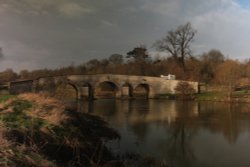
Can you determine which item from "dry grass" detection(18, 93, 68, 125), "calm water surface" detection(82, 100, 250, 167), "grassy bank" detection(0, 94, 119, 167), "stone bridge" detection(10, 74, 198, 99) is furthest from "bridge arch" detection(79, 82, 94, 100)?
"grassy bank" detection(0, 94, 119, 167)

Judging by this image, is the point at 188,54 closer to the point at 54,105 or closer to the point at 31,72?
the point at 31,72

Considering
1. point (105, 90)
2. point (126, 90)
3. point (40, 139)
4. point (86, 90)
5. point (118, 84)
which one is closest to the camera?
point (40, 139)

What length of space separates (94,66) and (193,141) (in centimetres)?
5604

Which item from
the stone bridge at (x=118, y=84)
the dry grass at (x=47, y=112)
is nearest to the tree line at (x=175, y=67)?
the stone bridge at (x=118, y=84)

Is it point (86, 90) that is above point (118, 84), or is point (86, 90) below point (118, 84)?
below

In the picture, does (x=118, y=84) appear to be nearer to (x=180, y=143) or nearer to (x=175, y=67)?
(x=175, y=67)

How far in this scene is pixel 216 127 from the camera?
57.4ft

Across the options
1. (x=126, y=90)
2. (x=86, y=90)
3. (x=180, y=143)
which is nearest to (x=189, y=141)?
(x=180, y=143)

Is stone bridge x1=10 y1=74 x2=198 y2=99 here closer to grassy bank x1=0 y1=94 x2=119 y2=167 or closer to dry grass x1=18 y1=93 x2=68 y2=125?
dry grass x1=18 y1=93 x2=68 y2=125

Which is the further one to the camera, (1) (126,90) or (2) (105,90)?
(2) (105,90)

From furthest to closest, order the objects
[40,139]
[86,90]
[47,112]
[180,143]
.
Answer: [86,90], [180,143], [47,112], [40,139]

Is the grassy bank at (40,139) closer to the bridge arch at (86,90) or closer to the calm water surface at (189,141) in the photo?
the calm water surface at (189,141)

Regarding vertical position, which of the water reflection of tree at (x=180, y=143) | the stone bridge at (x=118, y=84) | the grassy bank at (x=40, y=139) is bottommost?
the water reflection of tree at (x=180, y=143)

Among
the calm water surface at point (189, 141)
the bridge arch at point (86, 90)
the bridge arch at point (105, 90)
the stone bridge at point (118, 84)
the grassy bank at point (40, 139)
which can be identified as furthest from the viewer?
the bridge arch at point (105, 90)
